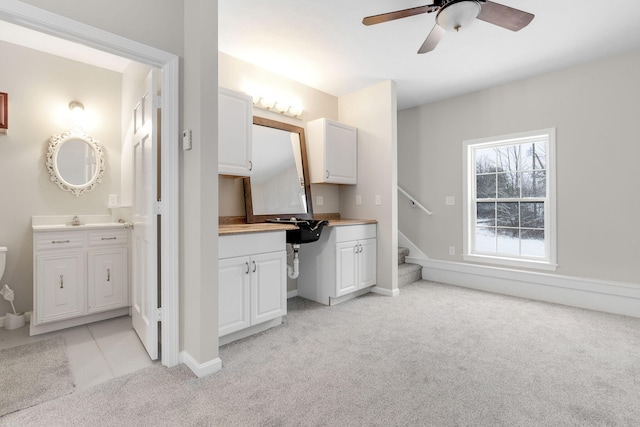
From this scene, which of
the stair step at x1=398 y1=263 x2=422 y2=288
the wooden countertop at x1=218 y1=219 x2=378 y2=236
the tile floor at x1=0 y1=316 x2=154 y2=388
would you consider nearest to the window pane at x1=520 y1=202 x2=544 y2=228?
the stair step at x1=398 y1=263 x2=422 y2=288

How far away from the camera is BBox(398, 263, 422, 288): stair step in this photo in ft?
13.6

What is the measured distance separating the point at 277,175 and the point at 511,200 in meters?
2.91

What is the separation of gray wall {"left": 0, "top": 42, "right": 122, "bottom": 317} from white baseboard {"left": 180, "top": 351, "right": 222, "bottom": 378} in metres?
1.94

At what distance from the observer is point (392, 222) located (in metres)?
3.69

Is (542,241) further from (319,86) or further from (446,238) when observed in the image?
(319,86)

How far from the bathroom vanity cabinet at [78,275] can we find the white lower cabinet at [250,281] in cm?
138

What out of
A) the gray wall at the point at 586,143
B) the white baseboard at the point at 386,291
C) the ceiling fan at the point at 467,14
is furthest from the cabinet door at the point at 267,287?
the gray wall at the point at 586,143

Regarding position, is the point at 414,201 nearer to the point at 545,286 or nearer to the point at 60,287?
the point at 545,286

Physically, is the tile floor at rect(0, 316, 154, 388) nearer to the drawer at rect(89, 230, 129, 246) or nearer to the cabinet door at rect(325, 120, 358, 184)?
the drawer at rect(89, 230, 129, 246)

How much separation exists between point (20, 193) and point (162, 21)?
6.93 feet

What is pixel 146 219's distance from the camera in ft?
7.37

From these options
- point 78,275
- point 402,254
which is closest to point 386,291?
point 402,254

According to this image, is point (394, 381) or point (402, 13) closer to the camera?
point (394, 381)

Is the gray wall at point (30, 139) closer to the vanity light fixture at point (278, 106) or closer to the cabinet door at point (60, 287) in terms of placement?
the cabinet door at point (60, 287)
